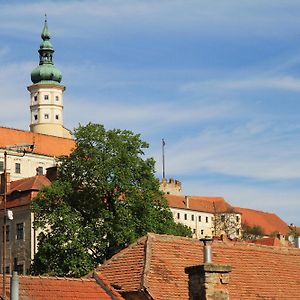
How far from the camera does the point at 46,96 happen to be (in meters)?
166

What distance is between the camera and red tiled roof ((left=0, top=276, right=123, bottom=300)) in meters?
28.0

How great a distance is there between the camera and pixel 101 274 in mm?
31766

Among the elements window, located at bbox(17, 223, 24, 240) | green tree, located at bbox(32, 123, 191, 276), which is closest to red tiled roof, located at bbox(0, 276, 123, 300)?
green tree, located at bbox(32, 123, 191, 276)

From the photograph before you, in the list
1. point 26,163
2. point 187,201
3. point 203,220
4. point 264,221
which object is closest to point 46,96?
point 187,201

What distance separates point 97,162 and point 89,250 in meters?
5.54

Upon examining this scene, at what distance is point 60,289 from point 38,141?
109m

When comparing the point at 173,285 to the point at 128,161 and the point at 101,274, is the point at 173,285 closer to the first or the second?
the point at 101,274

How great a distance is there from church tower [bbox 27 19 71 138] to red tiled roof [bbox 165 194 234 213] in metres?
23.9

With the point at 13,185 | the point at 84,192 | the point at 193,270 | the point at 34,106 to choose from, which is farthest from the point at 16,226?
the point at 34,106

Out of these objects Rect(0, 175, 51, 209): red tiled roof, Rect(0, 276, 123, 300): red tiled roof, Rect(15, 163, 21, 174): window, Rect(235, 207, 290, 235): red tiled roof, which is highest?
Rect(15, 163, 21, 174): window

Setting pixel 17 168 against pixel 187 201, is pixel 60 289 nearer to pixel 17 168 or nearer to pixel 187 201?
pixel 17 168

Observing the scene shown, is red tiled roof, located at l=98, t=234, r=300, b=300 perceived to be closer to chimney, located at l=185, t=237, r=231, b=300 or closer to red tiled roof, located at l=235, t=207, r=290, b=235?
chimney, located at l=185, t=237, r=231, b=300

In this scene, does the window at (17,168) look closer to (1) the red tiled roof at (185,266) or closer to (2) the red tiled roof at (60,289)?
(1) the red tiled roof at (185,266)

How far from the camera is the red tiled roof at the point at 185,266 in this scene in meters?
31.0
